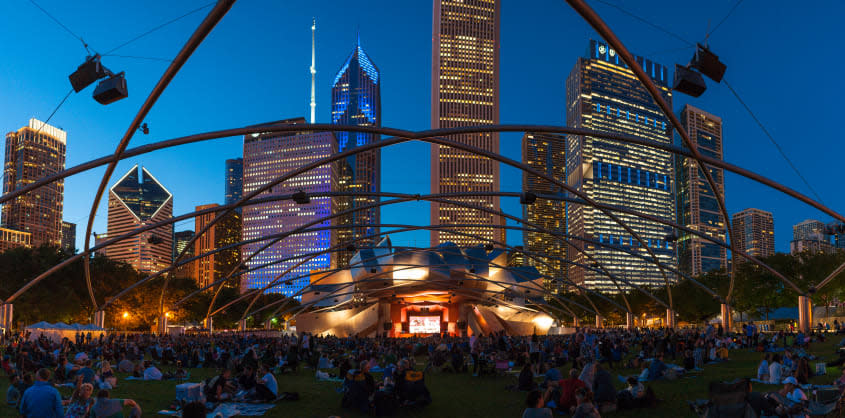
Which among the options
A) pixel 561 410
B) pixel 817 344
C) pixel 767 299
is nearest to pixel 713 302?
pixel 767 299

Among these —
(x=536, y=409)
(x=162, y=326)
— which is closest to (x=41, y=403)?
(x=536, y=409)

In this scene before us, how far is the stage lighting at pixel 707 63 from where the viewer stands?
15.9 m

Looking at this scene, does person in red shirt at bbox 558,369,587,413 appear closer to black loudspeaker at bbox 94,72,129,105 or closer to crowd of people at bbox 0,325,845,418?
crowd of people at bbox 0,325,845,418

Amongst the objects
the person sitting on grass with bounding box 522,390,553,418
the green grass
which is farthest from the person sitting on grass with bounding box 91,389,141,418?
the person sitting on grass with bounding box 522,390,553,418

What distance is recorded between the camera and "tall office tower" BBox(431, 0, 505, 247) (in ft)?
606

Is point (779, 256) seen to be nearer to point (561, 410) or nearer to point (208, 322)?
point (208, 322)

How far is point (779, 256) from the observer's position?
6425cm

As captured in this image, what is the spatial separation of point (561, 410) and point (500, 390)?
4673 millimetres

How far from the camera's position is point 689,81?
1603 centimetres

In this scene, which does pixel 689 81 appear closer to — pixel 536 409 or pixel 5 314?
pixel 536 409

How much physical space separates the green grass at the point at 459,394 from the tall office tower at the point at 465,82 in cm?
16303

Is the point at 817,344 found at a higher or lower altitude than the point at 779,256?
lower

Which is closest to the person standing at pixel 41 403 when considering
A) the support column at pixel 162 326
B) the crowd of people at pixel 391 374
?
the crowd of people at pixel 391 374

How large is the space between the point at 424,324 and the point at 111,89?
245 feet
